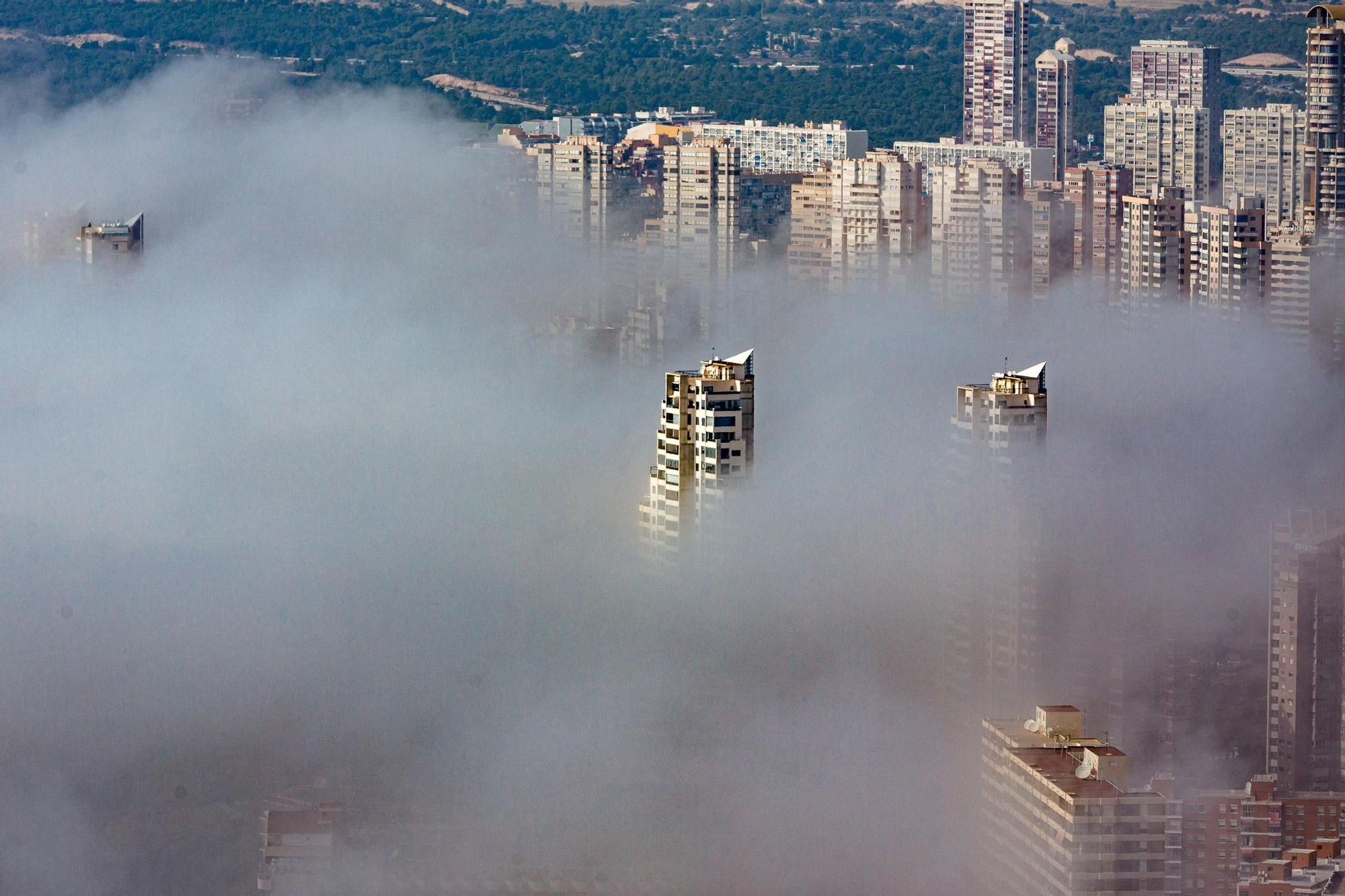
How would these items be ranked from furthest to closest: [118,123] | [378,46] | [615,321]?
1. [378,46]
2. [118,123]
3. [615,321]

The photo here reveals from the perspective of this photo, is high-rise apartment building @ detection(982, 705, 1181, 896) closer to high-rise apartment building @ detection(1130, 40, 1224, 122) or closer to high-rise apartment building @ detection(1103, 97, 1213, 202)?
high-rise apartment building @ detection(1103, 97, 1213, 202)

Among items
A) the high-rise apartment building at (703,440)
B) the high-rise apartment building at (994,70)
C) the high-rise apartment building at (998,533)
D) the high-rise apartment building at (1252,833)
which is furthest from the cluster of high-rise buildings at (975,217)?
the high-rise apartment building at (1252,833)

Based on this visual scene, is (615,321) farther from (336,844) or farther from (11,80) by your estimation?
(336,844)

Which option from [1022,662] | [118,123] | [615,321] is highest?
[118,123]

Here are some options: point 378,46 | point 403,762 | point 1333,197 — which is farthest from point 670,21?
point 403,762

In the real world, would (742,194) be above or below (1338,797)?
above

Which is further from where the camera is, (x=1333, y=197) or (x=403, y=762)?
(x=1333, y=197)

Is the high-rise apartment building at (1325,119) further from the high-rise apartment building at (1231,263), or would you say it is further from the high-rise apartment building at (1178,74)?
the high-rise apartment building at (1178,74)

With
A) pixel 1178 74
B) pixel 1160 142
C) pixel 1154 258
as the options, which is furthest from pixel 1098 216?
pixel 1178 74

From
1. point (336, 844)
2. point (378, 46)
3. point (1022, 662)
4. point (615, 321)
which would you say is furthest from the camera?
point (378, 46)
